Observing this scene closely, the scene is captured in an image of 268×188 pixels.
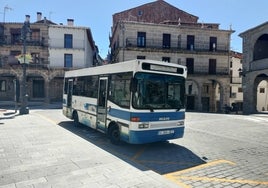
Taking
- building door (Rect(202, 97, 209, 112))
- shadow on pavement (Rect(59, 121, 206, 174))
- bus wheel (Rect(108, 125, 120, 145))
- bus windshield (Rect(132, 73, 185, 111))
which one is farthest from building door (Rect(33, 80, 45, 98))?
bus windshield (Rect(132, 73, 185, 111))

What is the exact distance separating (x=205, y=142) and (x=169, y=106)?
2.85 metres

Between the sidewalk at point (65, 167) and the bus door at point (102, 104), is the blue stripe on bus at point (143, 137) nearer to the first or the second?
the sidewalk at point (65, 167)

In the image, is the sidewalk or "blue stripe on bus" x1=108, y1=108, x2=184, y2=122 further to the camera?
"blue stripe on bus" x1=108, y1=108, x2=184, y2=122

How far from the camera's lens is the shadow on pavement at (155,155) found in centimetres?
639

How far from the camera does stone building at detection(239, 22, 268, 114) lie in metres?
23.5

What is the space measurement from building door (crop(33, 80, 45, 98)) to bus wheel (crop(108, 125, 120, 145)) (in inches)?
1106

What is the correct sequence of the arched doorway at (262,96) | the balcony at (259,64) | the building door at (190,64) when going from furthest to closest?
the arched doorway at (262,96)
the building door at (190,64)
the balcony at (259,64)

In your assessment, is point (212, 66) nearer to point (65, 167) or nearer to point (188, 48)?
point (188, 48)

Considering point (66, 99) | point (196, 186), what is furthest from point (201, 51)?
point (196, 186)

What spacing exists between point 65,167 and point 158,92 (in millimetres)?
3698

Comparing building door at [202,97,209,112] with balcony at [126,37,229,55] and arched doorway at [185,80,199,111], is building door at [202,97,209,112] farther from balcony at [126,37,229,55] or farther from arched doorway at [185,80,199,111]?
balcony at [126,37,229,55]

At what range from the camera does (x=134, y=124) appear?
730 centimetres

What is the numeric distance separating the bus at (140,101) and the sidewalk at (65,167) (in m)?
1.07

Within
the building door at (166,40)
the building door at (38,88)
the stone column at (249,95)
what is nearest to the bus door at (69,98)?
the stone column at (249,95)
